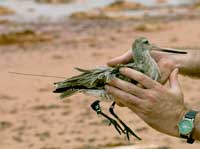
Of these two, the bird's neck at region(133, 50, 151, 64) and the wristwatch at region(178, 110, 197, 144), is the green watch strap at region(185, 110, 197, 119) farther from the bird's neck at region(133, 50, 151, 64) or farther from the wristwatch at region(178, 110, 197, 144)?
the bird's neck at region(133, 50, 151, 64)

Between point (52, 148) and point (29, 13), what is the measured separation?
1829cm

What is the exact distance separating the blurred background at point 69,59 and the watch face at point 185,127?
9.09ft

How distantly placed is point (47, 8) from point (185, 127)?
24.0 metres

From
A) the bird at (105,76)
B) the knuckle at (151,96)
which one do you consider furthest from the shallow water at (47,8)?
the knuckle at (151,96)

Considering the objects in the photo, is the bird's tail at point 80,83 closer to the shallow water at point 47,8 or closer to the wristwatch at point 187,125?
the wristwatch at point 187,125

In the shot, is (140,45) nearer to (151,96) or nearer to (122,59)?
(122,59)

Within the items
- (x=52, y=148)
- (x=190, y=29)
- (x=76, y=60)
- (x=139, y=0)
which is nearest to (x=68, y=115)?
(x=52, y=148)

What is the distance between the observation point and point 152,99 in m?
2.99

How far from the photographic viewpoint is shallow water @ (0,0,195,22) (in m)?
22.8

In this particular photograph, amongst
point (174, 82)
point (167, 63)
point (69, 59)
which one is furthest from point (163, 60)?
point (69, 59)

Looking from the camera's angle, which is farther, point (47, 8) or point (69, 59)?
point (47, 8)

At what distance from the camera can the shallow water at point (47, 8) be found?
22.8m

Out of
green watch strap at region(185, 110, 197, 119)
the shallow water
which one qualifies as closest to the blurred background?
the shallow water

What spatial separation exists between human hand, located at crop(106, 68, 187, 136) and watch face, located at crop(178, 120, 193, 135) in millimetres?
27
